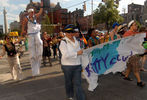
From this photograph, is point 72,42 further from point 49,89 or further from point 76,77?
point 49,89

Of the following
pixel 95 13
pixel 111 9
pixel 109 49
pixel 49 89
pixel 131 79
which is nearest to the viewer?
pixel 109 49

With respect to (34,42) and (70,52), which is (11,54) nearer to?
(34,42)

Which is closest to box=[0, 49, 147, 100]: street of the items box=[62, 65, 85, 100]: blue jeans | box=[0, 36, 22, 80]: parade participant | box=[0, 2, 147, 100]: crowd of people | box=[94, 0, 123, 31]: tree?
box=[0, 2, 147, 100]: crowd of people

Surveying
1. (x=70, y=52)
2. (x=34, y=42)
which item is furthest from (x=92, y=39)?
(x=70, y=52)

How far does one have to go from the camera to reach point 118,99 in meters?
3.27

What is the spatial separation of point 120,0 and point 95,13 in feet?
38.7

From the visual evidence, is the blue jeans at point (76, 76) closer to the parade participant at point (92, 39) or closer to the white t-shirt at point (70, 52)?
the white t-shirt at point (70, 52)

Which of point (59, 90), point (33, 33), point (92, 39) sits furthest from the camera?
point (92, 39)

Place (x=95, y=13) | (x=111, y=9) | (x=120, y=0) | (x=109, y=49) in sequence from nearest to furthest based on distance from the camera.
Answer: (x=109, y=49)
(x=120, y=0)
(x=111, y=9)
(x=95, y=13)

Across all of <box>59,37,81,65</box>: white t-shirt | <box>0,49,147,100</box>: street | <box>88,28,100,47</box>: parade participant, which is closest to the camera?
<box>59,37,81,65</box>: white t-shirt

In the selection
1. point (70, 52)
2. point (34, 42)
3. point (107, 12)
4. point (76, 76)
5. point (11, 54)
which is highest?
point (107, 12)

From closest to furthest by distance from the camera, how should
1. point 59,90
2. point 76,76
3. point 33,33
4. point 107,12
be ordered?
point 76,76
point 59,90
point 33,33
point 107,12

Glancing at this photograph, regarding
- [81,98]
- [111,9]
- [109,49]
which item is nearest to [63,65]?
[81,98]

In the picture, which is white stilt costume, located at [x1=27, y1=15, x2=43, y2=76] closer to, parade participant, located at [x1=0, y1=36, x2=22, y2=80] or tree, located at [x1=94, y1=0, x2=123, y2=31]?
parade participant, located at [x1=0, y1=36, x2=22, y2=80]
